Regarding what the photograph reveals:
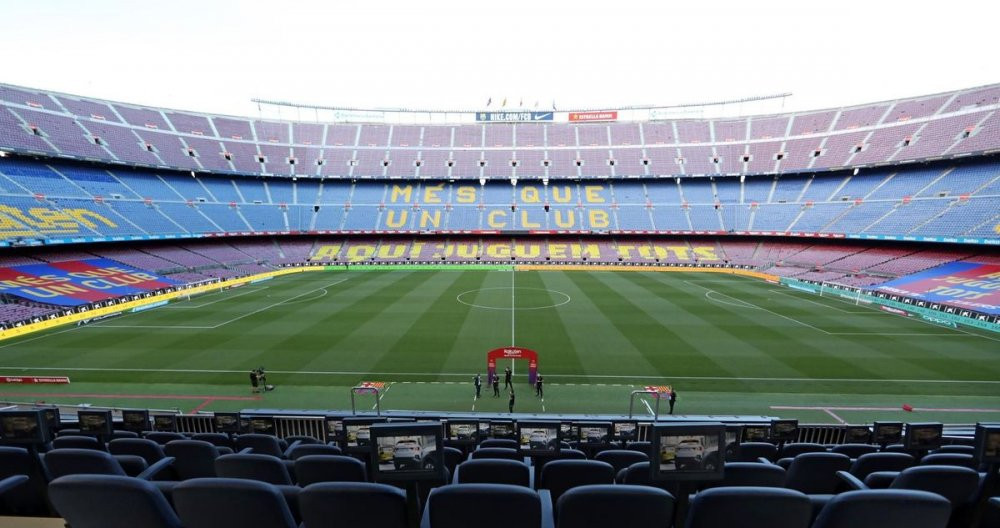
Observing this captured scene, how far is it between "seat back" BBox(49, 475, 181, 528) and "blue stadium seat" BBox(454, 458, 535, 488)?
2.40 meters

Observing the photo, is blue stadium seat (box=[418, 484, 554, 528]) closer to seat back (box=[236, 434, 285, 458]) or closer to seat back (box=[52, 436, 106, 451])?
seat back (box=[236, 434, 285, 458])

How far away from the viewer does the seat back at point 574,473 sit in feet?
14.9

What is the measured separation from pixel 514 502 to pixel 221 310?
34.3 m

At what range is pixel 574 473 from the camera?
15.1 feet

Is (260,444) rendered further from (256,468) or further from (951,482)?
(951,482)

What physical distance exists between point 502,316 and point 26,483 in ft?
80.0

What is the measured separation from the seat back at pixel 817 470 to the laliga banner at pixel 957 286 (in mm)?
32476

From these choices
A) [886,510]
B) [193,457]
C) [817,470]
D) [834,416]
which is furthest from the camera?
[834,416]

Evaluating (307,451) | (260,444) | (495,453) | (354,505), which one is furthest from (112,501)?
(260,444)

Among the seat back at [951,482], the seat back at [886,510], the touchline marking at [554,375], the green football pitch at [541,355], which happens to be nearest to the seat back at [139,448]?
the seat back at [886,510]

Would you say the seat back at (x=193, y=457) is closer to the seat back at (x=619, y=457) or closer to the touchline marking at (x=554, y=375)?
the seat back at (x=619, y=457)

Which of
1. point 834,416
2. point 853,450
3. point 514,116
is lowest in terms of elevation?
point 834,416

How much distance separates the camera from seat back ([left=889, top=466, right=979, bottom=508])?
3523 millimetres

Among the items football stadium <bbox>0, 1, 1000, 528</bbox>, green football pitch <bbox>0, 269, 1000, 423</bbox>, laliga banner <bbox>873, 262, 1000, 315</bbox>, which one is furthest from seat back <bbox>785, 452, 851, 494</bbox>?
laliga banner <bbox>873, 262, 1000, 315</bbox>
